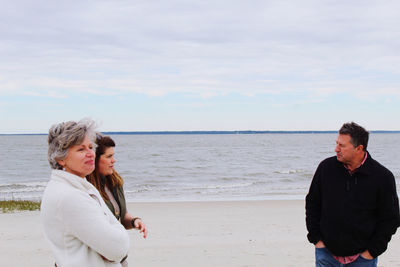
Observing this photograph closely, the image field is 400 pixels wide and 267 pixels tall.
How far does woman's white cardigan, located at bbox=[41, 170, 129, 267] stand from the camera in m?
2.03

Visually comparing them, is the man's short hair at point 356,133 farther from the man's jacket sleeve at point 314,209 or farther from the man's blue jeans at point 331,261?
the man's blue jeans at point 331,261

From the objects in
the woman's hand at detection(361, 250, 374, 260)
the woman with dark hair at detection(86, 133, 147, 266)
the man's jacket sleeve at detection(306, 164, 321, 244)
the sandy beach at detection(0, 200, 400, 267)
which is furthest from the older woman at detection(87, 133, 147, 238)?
the sandy beach at detection(0, 200, 400, 267)

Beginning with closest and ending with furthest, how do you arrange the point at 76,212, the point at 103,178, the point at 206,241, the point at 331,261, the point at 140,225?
the point at 76,212 → the point at 140,225 → the point at 103,178 → the point at 331,261 → the point at 206,241

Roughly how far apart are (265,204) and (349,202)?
11762mm

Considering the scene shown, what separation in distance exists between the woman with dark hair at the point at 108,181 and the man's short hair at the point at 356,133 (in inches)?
68.5

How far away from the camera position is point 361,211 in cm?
372

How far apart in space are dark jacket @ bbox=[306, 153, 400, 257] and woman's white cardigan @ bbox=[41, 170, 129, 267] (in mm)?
2151

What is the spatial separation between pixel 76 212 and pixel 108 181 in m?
1.48

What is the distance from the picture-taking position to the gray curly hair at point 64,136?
2.19 meters

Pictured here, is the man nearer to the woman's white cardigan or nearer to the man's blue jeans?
the man's blue jeans

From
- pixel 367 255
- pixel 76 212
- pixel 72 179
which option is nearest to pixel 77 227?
pixel 76 212

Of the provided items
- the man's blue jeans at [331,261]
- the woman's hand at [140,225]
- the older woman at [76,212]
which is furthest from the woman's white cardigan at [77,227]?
the man's blue jeans at [331,261]

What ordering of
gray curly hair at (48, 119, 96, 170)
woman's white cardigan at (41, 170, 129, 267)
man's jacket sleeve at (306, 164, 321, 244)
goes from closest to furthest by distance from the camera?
woman's white cardigan at (41, 170, 129, 267) → gray curly hair at (48, 119, 96, 170) → man's jacket sleeve at (306, 164, 321, 244)

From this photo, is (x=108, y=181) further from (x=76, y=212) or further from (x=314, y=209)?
(x=314, y=209)
